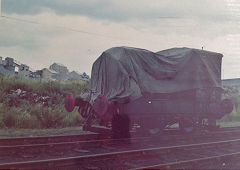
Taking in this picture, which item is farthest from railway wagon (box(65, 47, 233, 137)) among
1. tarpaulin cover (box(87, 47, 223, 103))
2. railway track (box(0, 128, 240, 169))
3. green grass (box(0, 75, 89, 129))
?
green grass (box(0, 75, 89, 129))

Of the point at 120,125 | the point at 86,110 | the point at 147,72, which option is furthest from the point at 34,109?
the point at 147,72

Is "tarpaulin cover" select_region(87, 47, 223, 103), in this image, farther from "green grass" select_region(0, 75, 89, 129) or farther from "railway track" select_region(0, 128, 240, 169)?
"green grass" select_region(0, 75, 89, 129)

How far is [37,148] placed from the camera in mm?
7180

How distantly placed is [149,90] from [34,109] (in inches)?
264

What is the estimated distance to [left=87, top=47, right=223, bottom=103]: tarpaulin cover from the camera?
964cm

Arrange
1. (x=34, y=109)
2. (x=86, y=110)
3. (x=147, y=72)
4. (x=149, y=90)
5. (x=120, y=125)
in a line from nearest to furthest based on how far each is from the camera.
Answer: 1. (x=120, y=125)
2. (x=149, y=90)
3. (x=147, y=72)
4. (x=86, y=110)
5. (x=34, y=109)

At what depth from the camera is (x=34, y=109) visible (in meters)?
13.4

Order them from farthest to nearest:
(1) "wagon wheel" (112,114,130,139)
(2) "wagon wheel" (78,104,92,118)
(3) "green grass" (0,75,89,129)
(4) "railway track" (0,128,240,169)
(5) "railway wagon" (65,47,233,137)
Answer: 1. (3) "green grass" (0,75,89,129)
2. (2) "wagon wheel" (78,104,92,118)
3. (1) "wagon wheel" (112,114,130,139)
4. (5) "railway wagon" (65,47,233,137)
5. (4) "railway track" (0,128,240,169)

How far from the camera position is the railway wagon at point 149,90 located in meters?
9.48

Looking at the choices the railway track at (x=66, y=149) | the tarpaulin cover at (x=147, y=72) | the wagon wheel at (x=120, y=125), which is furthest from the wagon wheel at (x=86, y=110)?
the wagon wheel at (x=120, y=125)

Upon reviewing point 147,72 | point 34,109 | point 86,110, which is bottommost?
point 34,109

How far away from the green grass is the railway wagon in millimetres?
3017

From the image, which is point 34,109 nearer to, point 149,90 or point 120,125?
point 120,125

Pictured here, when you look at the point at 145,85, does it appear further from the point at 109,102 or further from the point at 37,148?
the point at 37,148
